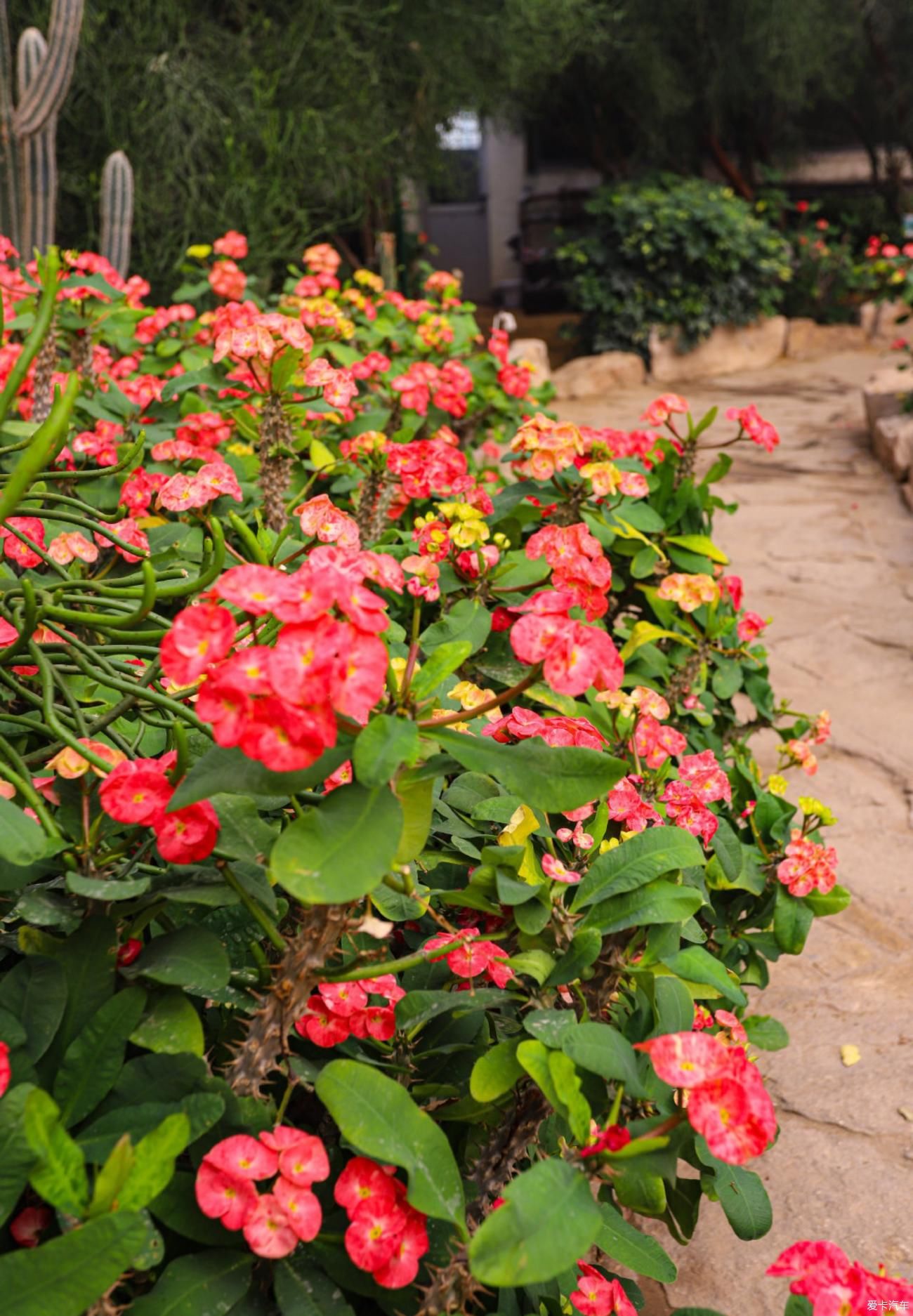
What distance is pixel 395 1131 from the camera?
2.45 feet

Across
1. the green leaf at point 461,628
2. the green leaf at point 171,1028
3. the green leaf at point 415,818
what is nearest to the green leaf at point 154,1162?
the green leaf at point 171,1028

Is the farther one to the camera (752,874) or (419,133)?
(419,133)

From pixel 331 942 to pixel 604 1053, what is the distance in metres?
0.22

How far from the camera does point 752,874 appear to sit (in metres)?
1.54

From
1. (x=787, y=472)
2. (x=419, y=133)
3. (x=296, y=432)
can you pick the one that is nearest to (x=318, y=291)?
(x=296, y=432)

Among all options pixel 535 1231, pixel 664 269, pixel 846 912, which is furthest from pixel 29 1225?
pixel 664 269

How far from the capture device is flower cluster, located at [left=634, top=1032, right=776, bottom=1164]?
25.4 inches

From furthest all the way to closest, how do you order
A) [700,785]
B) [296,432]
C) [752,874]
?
[296,432]
[752,874]
[700,785]

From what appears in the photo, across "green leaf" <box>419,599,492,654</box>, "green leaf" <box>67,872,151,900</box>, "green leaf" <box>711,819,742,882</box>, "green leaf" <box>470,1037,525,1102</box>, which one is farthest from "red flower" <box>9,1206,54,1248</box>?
"green leaf" <box>711,819,742,882</box>

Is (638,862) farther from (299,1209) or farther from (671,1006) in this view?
(299,1209)

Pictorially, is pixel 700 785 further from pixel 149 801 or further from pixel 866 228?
pixel 866 228

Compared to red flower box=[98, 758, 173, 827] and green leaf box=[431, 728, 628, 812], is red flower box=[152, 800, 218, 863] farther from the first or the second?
green leaf box=[431, 728, 628, 812]

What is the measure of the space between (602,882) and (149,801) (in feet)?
1.42

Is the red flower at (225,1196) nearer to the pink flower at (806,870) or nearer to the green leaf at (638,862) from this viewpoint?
the green leaf at (638,862)
